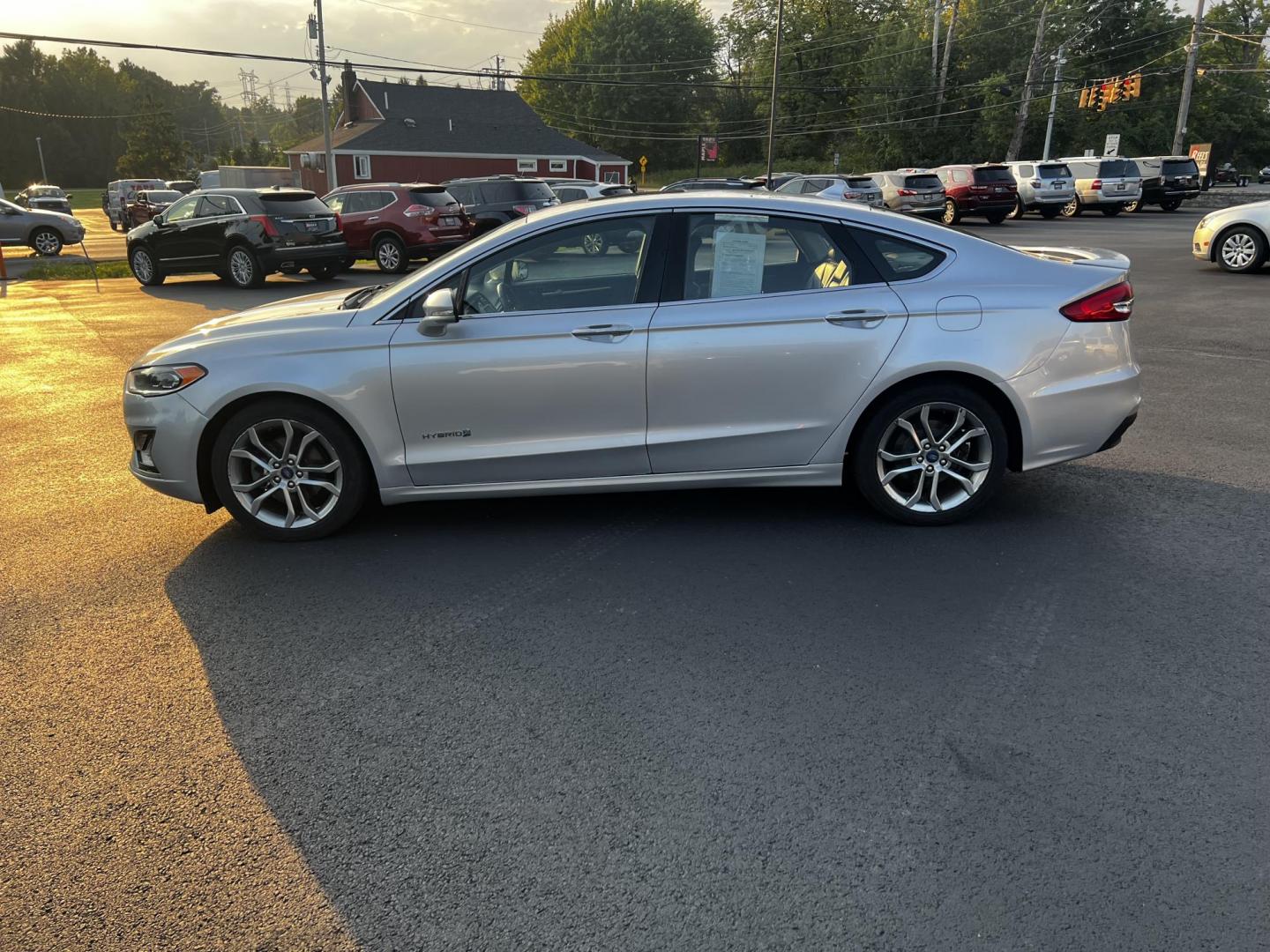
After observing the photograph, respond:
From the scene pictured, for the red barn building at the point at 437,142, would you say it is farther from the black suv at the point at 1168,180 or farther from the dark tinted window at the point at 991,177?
the black suv at the point at 1168,180

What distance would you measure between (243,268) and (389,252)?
9.67 feet

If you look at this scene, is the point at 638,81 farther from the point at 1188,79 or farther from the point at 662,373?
the point at 662,373

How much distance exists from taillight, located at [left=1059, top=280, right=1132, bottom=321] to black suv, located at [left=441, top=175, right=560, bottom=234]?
55.2ft

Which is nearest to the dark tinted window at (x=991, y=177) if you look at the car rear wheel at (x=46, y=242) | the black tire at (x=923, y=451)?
the car rear wheel at (x=46, y=242)

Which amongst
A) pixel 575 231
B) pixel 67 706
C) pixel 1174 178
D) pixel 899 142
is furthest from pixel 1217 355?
pixel 899 142

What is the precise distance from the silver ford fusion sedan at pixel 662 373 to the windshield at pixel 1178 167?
35313 millimetres

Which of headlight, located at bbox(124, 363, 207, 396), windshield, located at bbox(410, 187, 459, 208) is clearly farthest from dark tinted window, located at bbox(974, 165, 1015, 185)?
headlight, located at bbox(124, 363, 207, 396)

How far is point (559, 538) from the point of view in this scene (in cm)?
484

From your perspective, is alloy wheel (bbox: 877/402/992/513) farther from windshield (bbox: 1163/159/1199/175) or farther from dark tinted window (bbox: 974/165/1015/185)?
windshield (bbox: 1163/159/1199/175)

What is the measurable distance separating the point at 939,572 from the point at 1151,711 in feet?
4.06

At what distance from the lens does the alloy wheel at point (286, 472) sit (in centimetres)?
471

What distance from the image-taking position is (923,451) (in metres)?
4.82

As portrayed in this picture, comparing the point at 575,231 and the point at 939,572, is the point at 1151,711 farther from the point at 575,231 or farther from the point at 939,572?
the point at 575,231

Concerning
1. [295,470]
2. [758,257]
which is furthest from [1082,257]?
[295,470]
